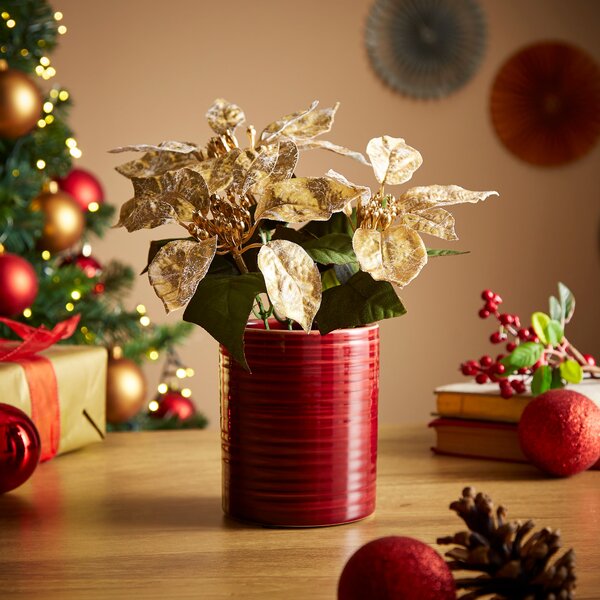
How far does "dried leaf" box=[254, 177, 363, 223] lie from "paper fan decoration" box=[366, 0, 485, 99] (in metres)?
2.76

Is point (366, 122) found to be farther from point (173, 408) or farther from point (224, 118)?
point (224, 118)

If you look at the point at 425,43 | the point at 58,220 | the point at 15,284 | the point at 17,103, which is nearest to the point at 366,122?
the point at 425,43

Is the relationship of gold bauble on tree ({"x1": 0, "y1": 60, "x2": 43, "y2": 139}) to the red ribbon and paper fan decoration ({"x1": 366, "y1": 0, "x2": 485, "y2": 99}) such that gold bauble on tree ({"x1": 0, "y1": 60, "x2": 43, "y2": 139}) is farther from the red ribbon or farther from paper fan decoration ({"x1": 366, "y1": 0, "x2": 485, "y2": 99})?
paper fan decoration ({"x1": 366, "y1": 0, "x2": 485, "y2": 99})

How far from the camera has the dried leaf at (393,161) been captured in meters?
0.73

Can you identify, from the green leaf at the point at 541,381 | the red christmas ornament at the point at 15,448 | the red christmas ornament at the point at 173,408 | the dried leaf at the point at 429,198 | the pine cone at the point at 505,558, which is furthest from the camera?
the red christmas ornament at the point at 173,408

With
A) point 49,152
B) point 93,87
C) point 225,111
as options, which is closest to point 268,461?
point 225,111

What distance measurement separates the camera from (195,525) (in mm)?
754

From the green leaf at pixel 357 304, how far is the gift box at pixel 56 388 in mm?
416

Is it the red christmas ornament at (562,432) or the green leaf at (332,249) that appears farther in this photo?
the red christmas ornament at (562,432)

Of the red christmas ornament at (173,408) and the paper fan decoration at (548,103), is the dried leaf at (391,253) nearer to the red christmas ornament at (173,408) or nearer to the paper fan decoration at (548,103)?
the red christmas ornament at (173,408)

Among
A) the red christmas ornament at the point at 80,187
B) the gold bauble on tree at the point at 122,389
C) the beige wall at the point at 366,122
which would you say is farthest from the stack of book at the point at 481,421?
the beige wall at the point at 366,122

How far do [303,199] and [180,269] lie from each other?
11cm

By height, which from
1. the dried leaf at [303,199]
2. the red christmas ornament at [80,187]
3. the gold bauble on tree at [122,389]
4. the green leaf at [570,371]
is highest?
the red christmas ornament at [80,187]

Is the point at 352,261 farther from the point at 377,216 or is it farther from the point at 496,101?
the point at 496,101
